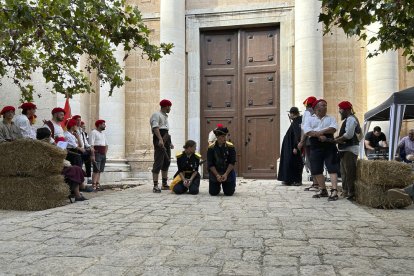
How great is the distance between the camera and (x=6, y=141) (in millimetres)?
7355

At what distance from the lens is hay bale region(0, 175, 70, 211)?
6.82 metres

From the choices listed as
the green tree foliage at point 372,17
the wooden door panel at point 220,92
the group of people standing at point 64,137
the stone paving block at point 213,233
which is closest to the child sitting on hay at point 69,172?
the group of people standing at point 64,137

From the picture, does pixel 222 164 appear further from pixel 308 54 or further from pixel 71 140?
pixel 308 54

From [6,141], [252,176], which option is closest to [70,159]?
[6,141]

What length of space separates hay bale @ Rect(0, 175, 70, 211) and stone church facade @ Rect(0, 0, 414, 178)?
268 inches

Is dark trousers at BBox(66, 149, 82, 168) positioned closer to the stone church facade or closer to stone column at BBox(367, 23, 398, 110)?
the stone church facade

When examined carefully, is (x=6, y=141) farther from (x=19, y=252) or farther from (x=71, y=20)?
(x=19, y=252)

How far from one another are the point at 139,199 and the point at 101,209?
4.42 ft

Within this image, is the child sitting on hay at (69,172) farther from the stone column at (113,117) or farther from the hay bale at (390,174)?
the stone column at (113,117)

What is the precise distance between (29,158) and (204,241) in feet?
12.3

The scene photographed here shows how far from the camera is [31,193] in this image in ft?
22.4

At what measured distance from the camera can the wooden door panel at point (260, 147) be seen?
13.5 meters

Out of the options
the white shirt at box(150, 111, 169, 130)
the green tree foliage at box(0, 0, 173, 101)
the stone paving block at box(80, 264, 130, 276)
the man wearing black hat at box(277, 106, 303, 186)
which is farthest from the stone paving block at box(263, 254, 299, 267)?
the man wearing black hat at box(277, 106, 303, 186)

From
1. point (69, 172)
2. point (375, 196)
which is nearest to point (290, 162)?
point (375, 196)
